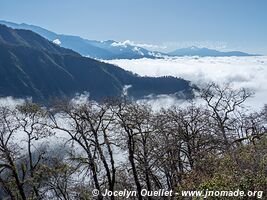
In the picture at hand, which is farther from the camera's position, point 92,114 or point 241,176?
point 92,114

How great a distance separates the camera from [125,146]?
118ft

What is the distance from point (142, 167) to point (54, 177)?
1114 cm

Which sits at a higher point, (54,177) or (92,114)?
(92,114)

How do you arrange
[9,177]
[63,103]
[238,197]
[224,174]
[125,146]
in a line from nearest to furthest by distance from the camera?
[238,197] < [224,174] < [63,103] < [125,146] < [9,177]

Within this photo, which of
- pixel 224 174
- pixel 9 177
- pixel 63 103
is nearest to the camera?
pixel 224 174

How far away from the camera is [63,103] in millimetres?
33750

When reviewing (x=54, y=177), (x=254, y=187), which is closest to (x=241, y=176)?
(x=254, y=187)

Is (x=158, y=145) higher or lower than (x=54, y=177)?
higher

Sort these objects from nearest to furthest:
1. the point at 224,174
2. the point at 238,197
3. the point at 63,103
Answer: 1. the point at 238,197
2. the point at 224,174
3. the point at 63,103

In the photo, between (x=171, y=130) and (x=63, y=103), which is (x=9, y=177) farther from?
(x=171, y=130)

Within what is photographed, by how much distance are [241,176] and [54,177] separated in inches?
1119

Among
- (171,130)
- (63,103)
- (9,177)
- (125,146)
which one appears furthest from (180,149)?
(9,177)

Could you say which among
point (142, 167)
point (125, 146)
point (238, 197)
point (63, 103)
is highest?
point (63, 103)

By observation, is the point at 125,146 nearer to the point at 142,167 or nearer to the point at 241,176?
Result: the point at 142,167
